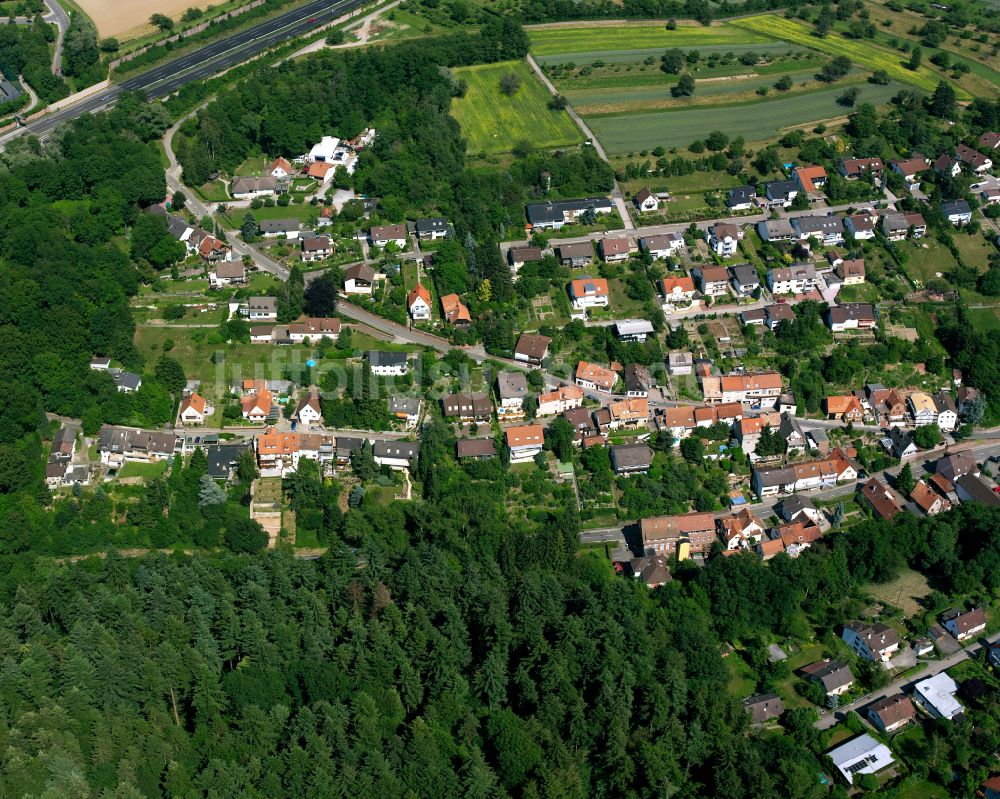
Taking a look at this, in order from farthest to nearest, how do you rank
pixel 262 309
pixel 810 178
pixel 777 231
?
pixel 810 178, pixel 777 231, pixel 262 309

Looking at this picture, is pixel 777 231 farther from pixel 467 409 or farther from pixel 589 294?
pixel 467 409

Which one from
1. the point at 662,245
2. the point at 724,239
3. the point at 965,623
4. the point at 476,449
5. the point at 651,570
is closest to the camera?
the point at 965,623

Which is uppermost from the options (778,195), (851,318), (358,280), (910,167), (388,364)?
(910,167)

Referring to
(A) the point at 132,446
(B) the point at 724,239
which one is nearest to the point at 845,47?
(B) the point at 724,239

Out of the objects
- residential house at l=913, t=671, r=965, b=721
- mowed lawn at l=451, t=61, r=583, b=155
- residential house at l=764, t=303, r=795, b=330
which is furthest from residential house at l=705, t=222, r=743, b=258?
residential house at l=913, t=671, r=965, b=721

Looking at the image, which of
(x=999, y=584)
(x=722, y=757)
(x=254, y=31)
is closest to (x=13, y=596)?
(x=722, y=757)

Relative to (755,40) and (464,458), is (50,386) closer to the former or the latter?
(464,458)

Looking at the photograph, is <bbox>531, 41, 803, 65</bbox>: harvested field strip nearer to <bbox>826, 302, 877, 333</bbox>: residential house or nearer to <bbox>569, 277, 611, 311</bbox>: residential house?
<bbox>569, 277, 611, 311</bbox>: residential house
